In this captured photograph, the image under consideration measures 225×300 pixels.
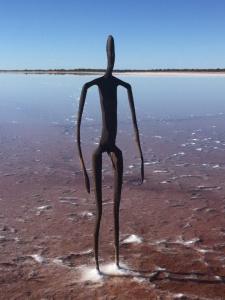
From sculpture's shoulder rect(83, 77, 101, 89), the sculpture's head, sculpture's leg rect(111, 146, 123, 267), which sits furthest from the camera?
sculpture's leg rect(111, 146, 123, 267)

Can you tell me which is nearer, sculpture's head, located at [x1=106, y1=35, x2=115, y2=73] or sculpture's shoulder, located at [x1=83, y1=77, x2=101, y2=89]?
sculpture's shoulder, located at [x1=83, y1=77, x2=101, y2=89]

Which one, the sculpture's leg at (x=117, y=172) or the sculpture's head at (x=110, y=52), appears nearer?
the sculpture's head at (x=110, y=52)

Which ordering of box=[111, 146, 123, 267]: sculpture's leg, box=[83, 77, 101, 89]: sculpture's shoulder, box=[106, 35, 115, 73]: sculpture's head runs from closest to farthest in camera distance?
1. box=[83, 77, 101, 89]: sculpture's shoulder
2. box=[106, 35, 115, 73]: sculpture's head
3. box=[111, 146, 123, 267]: sculpture's leg

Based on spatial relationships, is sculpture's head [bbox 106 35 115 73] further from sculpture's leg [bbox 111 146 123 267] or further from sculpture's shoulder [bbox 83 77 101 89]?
sculpture's leg [bbox 111 146 123 267]

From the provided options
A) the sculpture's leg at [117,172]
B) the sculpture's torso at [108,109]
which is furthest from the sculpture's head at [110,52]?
the sculpture's leg at [117,172]

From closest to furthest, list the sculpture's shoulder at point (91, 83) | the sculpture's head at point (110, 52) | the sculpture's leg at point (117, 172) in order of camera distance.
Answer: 1. the sculpture's shoulder at point (91, 83)
2. the sculpture's head at point (110, 52)
3. the sculpture's leg at point (117, 172)

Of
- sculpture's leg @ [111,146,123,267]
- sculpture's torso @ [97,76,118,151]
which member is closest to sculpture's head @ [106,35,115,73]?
sculpture's torso @ [97,76,118,151]

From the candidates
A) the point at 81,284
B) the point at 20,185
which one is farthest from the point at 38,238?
the point at 20,185

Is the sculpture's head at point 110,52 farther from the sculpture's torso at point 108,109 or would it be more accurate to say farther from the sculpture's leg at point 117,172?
the sculpture's leg at point 117,172

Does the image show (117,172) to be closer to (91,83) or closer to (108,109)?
(108,109)

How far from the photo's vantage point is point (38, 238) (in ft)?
23.9

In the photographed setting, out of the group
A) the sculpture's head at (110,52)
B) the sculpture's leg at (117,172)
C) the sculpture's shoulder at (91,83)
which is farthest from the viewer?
the sculpture's leg at (117,172)

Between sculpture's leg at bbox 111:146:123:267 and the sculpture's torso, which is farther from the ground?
the sculpture's torso

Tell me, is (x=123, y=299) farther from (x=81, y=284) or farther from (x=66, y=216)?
(x=66, y=216)
